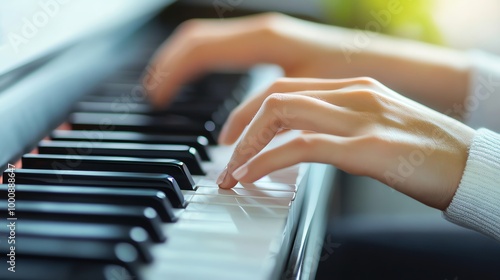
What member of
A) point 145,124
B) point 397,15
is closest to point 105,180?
point 145,124

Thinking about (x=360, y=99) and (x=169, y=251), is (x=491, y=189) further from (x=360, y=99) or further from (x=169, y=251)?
(x=169, y=251)

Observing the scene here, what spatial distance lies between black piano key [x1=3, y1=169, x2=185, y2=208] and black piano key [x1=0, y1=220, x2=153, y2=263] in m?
0.10

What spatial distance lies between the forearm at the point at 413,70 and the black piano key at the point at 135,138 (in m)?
0.39

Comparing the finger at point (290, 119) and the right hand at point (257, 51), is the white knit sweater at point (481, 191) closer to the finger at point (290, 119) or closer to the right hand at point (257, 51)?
the finger at point (290, 119)

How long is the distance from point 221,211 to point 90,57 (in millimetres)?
571

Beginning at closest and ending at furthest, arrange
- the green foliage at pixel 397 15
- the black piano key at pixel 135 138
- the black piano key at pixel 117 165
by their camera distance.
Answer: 1. the black piano key at pixel 117 165
2. the black piano key at pixel 135 138
3. the green foliage at pixel 397 15

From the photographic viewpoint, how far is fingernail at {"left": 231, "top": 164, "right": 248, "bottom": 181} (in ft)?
2.34

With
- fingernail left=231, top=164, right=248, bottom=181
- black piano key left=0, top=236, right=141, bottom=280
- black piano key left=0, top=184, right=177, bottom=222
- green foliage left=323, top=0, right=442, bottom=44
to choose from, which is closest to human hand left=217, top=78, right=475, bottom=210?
fingernail left=231, top=164, right=248, bottom=181

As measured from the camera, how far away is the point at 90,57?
1.12 meters

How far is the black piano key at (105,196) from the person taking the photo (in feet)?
2.06

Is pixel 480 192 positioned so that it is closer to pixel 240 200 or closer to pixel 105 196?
pixel 240 200

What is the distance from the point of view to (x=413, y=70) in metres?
1.15

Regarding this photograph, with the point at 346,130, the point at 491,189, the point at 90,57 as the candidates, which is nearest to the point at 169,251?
the point at 346,130

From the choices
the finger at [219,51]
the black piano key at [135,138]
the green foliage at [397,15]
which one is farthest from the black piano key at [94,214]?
the green foliage at [397,15]
